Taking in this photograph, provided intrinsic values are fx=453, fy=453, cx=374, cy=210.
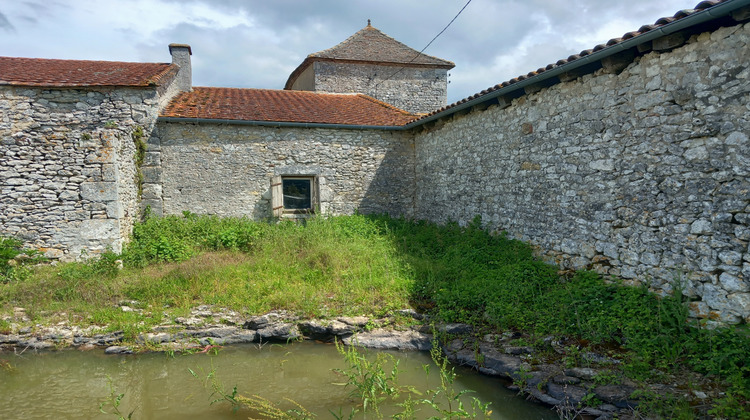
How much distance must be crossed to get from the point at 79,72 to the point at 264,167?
15.4 ft

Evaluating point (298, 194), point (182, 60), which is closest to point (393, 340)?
point (298, 194)

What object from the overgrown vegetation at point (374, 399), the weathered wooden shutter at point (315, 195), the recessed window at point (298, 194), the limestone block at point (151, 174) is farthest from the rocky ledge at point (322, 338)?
the weathered wooden shutter at point (315, 195)

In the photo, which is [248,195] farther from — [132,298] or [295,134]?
[132,298]

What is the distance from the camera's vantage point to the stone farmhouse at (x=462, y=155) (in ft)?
16.8

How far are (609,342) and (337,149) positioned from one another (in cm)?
808

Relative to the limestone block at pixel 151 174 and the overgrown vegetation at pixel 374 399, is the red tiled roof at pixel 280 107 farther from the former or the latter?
the overgrown vegetation at pixel 374 399

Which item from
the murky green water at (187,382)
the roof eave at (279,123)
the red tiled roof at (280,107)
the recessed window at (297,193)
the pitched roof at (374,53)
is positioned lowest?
the murky green water at (187,382)

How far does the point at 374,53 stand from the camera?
1731 cm

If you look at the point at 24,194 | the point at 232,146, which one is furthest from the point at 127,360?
the point at 232,146

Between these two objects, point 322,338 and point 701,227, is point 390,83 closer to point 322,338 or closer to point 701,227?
point 322,338

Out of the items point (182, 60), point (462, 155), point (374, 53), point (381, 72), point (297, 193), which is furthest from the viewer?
point (374, 53)

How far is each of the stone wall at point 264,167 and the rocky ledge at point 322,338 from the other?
172 inches

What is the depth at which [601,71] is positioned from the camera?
652 cm

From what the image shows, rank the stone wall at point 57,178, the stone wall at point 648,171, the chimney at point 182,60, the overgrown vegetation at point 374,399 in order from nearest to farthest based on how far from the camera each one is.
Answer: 1. the overgrown vegetation at point 374,399
2. the stone wall at point 648,171
3. the stone wall at point 57,178
4. the chimney at point 182,60
